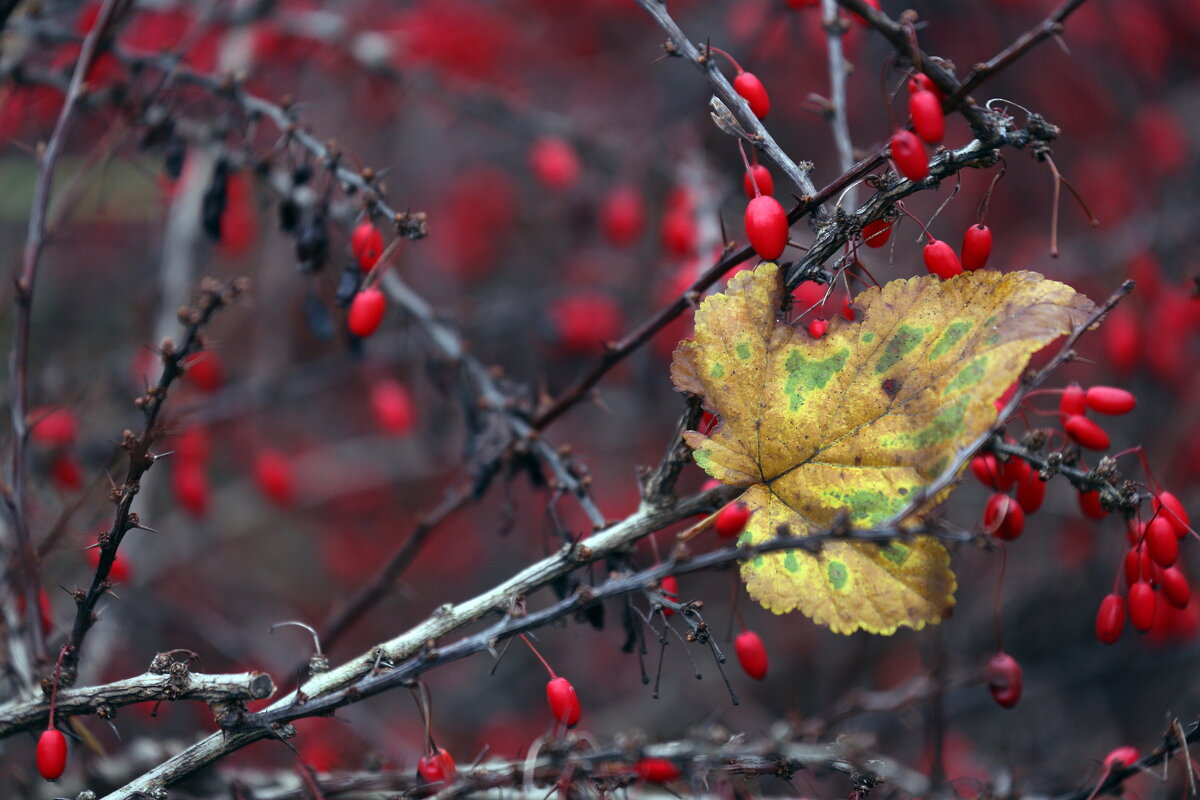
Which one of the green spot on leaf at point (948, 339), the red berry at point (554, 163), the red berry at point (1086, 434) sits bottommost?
the red berry at point (1086, 434)

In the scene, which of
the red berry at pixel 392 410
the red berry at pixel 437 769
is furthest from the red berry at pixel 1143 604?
the red berry at pixel 392 410

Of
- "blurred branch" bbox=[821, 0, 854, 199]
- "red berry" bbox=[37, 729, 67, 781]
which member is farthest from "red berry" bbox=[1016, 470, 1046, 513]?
"red berry" bbox=[37, 729, 67, 781]

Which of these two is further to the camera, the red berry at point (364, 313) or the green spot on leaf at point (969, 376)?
the red berry at point (364, 313)

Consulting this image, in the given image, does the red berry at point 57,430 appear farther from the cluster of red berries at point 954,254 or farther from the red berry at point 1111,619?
the red berry at point 1111,619

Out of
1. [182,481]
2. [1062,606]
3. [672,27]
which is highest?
[182,481]

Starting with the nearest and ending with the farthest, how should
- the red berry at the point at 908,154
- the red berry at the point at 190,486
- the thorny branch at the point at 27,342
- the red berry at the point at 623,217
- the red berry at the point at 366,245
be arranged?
1. the red berry at the point at 908,154
2. the thorny branch at the point at 27,342
3. the red berry at the point at 366,245
4. the red berry at the point at 190,486
5. the red berry at the point at 623,217

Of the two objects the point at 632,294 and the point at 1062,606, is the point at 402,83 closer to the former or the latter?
the point at 632,294

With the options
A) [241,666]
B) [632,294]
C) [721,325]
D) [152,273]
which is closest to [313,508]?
[152,273]
